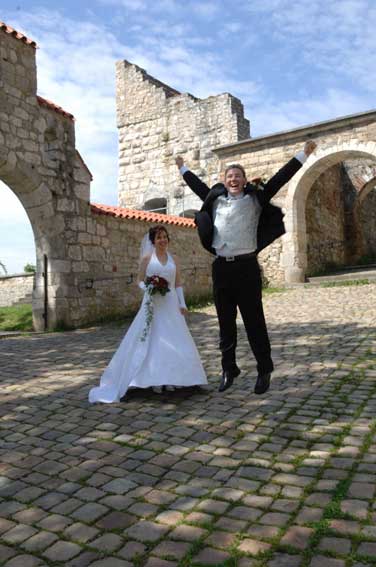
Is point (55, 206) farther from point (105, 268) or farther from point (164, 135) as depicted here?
point (164, 135)

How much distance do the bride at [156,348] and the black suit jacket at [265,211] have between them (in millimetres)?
944

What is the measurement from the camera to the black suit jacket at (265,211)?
390 cm

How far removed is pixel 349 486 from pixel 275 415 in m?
1.31

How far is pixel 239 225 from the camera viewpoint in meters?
4.02

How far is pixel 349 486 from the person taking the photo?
2.70 metres

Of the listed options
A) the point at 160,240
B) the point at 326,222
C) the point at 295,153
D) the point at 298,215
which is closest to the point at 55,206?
the point at 160,240

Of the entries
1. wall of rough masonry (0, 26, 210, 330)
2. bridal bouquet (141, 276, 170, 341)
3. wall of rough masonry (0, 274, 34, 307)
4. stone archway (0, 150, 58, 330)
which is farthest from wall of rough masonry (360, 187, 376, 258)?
bridal bouquet (141, 276, 170, 341)

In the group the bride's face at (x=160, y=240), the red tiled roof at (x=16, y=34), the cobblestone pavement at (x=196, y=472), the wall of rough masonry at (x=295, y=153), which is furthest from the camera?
the wall of rough masonry at (x=295, y=153)

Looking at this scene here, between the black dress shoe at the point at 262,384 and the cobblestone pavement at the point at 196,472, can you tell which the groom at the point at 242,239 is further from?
the cobblestone pavement at the point at 196,472

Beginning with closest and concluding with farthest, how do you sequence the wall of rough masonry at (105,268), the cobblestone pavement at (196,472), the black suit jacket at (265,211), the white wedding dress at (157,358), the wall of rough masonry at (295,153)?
1. the cobblestone pavement at (196,472)
2. the black suit jacket at (265,211)
3. the white wedding dress at (157,358)
4. the wall of rough masonry at (105,268)
5. the wall of rough masonry at (295,153)

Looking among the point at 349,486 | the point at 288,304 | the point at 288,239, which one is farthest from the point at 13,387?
the point at 288,239

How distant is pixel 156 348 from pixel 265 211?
65.8 inches

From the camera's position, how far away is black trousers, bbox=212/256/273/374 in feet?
13.2

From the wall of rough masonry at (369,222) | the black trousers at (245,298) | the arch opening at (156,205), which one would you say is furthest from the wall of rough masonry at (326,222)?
the black trousers at (245,298)
